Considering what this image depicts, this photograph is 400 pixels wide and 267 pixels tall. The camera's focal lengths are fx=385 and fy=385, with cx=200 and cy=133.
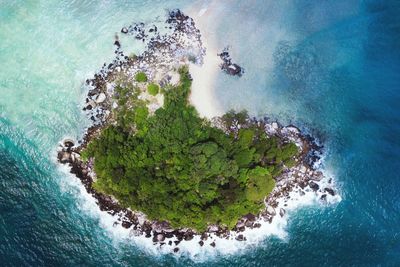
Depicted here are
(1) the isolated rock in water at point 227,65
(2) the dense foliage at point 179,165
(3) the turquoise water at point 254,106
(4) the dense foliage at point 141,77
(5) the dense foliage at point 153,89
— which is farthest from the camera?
(1) the isolated rock in water at point 227,65

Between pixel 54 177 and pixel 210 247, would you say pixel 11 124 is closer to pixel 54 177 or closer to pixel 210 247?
pixel 54 177

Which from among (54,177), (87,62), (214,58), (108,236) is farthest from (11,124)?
(214,58)

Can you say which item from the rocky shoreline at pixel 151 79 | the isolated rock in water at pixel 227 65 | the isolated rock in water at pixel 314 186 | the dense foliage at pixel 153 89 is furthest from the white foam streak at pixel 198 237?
the isolated rock in water at pixel 227 65

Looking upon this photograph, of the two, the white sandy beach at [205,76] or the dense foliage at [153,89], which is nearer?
the dense foliage at [153,89]

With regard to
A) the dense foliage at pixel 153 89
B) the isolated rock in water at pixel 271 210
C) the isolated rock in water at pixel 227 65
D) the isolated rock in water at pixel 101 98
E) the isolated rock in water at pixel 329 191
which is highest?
the isolated rock in water at pixel 227 65

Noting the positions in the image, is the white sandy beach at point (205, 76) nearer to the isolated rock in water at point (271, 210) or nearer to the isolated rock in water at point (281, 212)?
the isolated rock in water at point (271, 210)

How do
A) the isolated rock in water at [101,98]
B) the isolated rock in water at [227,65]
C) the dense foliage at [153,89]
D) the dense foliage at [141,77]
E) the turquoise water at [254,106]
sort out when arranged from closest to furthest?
the dense foliage at [153,89] → the dense foliage at [141,77] → the turquoise water at [254,106] → the isolated rock in water at [101,98] → the isolated rock in water at [227,65]

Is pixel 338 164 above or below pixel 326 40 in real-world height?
below
